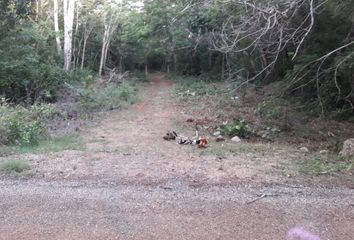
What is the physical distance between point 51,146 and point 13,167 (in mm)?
2436

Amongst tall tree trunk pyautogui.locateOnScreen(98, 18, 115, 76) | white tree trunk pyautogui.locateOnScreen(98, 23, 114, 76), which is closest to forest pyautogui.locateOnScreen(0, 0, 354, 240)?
tall tree trunk pyautogui.locateOnScreen(98, 18, 115, 76)

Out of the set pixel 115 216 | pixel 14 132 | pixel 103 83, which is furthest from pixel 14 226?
pixel 103 83

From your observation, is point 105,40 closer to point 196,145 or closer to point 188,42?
point 188,42

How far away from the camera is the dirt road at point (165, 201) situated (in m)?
3.71

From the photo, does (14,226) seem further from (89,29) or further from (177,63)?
(177,63)

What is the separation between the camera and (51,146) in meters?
8.23

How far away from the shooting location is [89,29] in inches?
1119

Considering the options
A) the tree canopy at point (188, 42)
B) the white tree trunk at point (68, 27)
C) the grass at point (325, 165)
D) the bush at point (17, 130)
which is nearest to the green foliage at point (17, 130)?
the bush at point (17, 130)

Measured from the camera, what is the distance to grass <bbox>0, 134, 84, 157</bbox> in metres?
7.54

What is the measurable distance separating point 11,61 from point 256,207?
13.4 metres

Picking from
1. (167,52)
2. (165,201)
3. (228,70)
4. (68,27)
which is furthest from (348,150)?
(167,52)

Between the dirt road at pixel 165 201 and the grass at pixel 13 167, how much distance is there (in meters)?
0.19

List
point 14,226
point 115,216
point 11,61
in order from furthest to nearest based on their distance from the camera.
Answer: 1. point 11,61
2. point 115,216
3. point 14,226

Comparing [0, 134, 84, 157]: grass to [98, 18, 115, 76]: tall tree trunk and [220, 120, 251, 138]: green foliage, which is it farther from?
[98, 18, 115, 76]: tall tree trunk
